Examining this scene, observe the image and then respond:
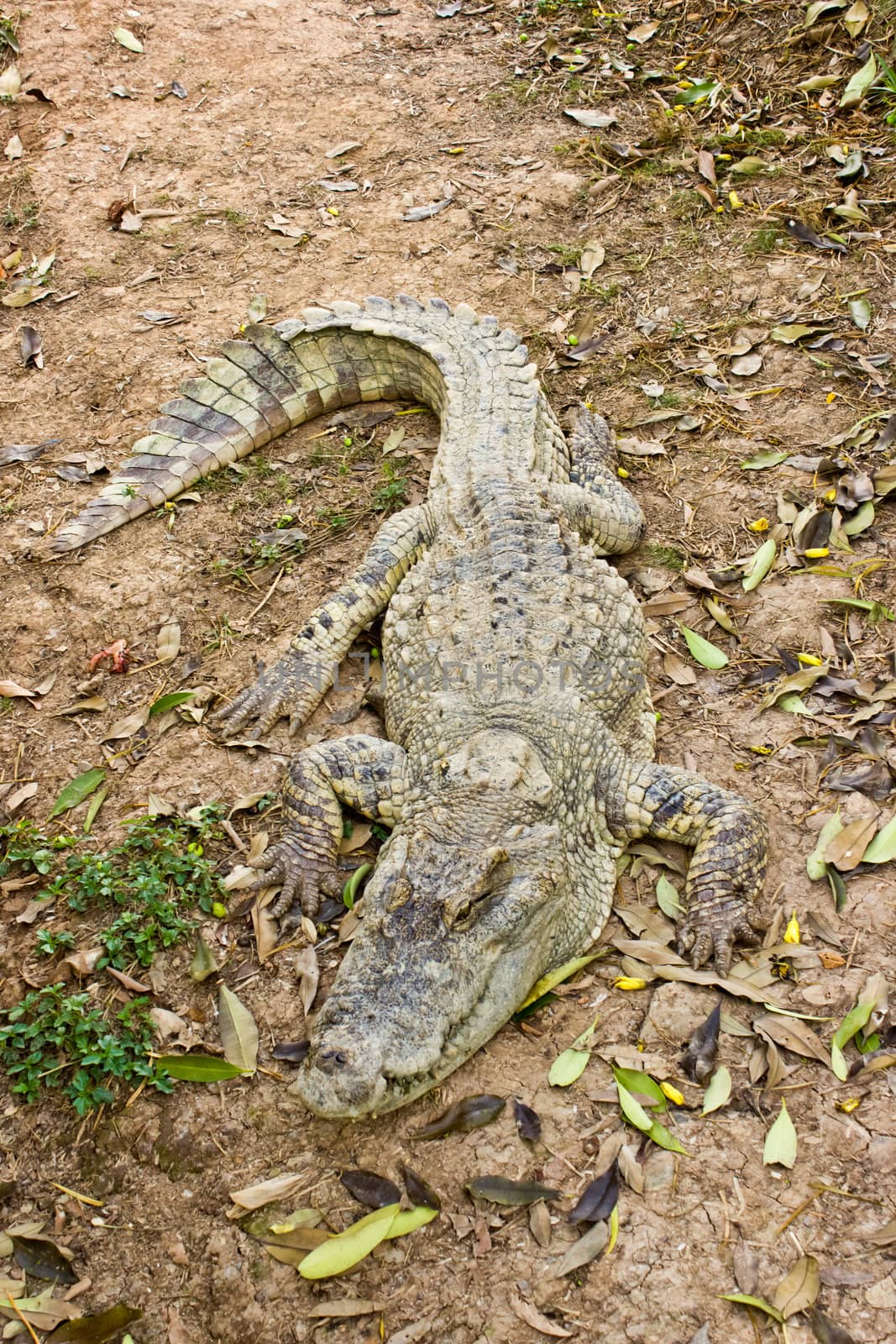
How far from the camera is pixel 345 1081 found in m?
2.37

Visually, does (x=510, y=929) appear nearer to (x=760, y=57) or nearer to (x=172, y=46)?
(x=760, y=57)

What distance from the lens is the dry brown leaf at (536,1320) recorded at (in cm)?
228

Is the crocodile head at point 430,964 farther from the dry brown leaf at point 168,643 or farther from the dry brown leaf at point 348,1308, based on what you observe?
the dry brown leaf at point 168,643

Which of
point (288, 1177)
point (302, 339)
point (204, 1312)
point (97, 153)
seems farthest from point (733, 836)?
point (97, 153)

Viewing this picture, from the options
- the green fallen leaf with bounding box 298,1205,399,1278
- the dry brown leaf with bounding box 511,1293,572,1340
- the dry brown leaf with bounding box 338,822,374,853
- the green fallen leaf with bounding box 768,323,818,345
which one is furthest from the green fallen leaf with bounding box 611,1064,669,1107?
the green fallen leaf with bounding box 768,323,818,345

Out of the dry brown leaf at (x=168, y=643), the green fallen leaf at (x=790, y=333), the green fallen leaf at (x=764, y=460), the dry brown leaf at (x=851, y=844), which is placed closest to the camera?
the dry brown leaf at (x=851, y=844)

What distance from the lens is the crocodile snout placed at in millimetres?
2375

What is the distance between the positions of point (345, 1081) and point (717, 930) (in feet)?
4.43

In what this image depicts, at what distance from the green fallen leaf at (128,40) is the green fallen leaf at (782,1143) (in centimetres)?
816

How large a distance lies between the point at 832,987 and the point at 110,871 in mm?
2315

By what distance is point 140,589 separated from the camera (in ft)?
14.2

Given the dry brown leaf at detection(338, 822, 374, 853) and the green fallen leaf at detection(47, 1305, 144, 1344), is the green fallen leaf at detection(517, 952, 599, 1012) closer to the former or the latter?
the dry brown leaf at detection(338, 822, 374, 853)

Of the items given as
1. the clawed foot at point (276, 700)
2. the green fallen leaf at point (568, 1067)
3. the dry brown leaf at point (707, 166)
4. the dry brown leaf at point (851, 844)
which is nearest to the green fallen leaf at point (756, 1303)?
the green fallen leaf at point (568, 1067)

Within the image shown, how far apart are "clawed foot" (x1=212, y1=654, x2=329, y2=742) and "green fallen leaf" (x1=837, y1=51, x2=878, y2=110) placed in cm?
490
